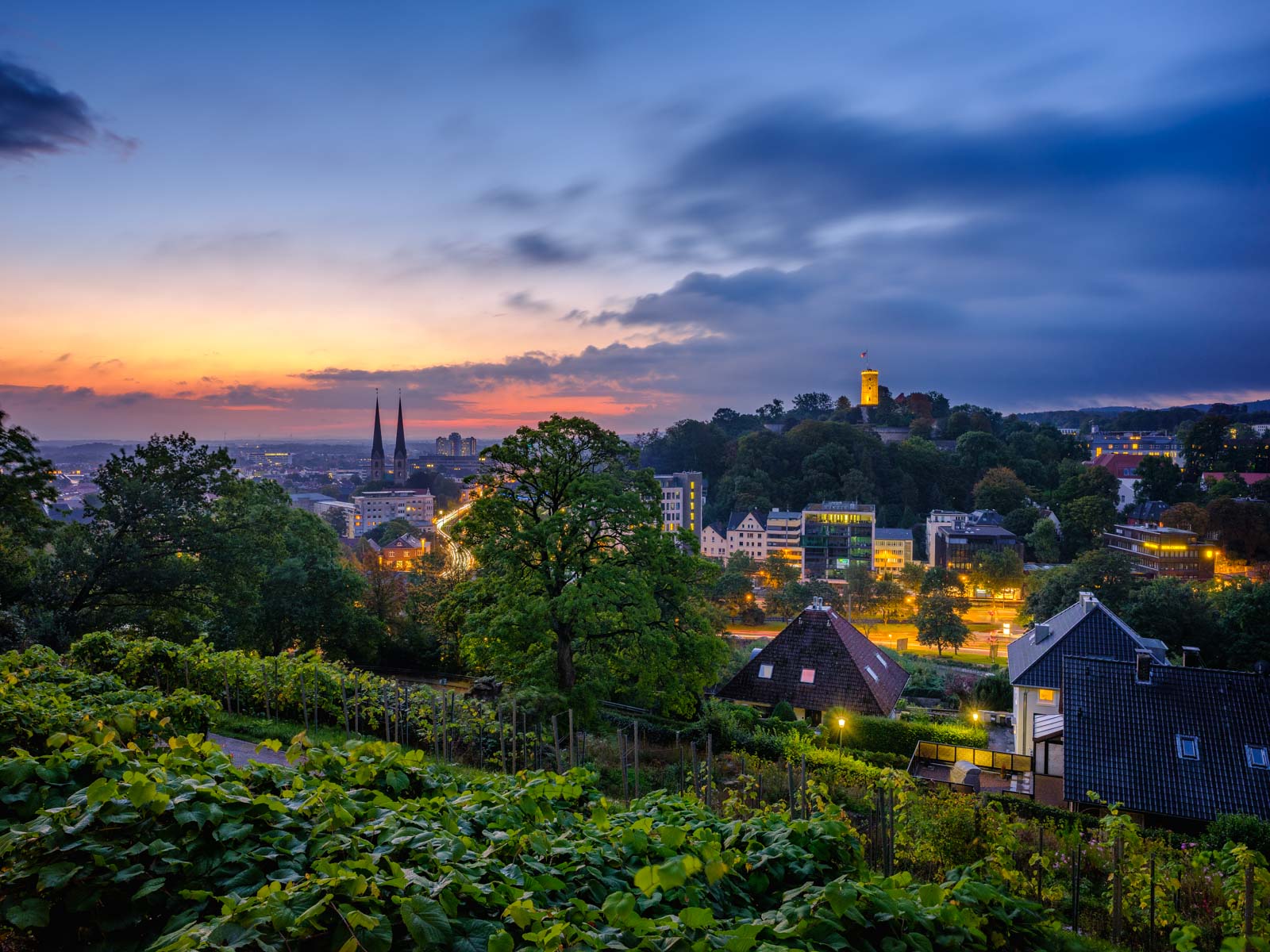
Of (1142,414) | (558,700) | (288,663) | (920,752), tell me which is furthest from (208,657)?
(1142,414)

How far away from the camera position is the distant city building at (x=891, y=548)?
6675cm

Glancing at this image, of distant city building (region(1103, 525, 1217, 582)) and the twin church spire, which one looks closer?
distant city building (region(1103, 525, 1217, 582))

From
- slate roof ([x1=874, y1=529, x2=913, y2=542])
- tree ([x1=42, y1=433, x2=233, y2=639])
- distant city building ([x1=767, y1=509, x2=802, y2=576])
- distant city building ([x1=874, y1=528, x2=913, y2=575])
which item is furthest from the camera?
distant city building ([x1=767, y1=509, x2=802, y2=576])

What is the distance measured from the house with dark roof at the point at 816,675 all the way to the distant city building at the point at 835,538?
44542 mm

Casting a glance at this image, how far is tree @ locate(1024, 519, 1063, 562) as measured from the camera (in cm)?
6097

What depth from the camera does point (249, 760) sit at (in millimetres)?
2812

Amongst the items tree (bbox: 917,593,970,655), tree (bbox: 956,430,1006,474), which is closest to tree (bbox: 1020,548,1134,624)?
tree (bbox: 917,593,970,655)

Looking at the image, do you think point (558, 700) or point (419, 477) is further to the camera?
point (419, 477)

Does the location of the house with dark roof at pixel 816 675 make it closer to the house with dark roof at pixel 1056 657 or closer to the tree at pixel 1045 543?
the house with dark roof at pixel 1056 657

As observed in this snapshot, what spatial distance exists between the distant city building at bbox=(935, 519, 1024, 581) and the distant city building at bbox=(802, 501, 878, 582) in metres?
6.82

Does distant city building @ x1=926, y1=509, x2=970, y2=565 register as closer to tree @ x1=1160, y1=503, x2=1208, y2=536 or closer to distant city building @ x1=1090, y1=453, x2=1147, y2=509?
tree @ x1=1160, y1=503, x2=1208, y2=536

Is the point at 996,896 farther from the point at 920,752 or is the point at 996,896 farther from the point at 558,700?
the point at 920,752

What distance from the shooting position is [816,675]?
21.1 meters

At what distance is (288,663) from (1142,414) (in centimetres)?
15441
